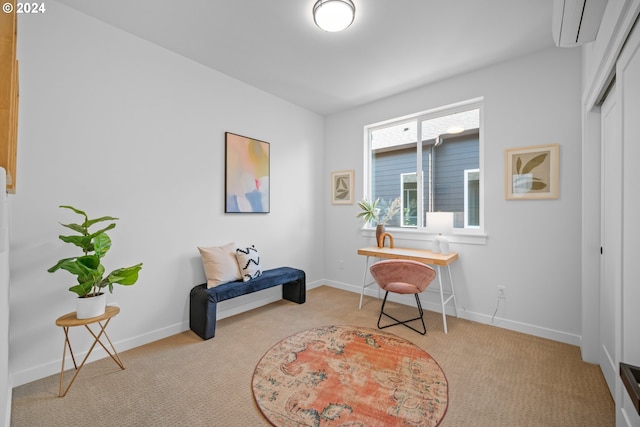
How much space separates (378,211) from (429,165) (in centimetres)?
91

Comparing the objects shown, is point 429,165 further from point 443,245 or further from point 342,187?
point 342,187

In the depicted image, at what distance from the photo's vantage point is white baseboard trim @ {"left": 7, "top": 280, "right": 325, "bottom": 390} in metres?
2.01

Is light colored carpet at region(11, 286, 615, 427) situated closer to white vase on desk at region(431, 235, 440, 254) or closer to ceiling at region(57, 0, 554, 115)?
white vase on desk at region(431, 235, 440, 254)

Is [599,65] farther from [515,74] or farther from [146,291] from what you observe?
[146,291]

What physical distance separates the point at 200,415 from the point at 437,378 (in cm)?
165

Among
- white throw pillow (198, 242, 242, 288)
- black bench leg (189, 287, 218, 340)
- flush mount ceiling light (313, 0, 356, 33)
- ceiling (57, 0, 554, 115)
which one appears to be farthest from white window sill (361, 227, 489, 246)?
flush mount ceiling light (313, 0, 356, 33)

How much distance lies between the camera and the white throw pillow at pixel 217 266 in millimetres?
2910

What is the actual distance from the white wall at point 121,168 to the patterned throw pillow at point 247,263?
11.3 inches

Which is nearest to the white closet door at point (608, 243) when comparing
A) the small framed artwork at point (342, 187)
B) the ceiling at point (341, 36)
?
the ceiling at point (341, 36)

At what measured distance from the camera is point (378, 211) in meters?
3.94

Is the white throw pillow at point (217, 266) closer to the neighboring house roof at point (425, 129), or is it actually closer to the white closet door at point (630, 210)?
the neighboring house roof at point (425, 129)

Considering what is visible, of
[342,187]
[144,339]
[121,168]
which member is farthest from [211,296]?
[342,187]

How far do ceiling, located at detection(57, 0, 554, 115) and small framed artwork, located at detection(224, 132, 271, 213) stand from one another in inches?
31.5

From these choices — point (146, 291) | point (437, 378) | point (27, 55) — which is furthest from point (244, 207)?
point (437, 378)
